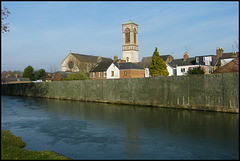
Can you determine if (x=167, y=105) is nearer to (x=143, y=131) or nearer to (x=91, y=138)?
(x=143, y=131)

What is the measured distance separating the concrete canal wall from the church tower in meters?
57.2

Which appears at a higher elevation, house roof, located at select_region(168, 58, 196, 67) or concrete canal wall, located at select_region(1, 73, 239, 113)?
house roof, located at select_region(168, 58, 196, 67)

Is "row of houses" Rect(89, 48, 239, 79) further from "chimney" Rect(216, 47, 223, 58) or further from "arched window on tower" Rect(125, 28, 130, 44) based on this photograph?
"arched window on tower" Rect(125, 28, 130, 44)

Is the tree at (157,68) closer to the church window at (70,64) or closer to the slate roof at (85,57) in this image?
the slate roof at (85,57)

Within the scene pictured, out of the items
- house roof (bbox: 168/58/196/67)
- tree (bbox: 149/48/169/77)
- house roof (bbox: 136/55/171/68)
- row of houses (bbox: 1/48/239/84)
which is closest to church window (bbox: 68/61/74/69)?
row of houses (bbox: 1/48/239/84)

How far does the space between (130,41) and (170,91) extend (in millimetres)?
71357

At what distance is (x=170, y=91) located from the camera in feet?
78.2

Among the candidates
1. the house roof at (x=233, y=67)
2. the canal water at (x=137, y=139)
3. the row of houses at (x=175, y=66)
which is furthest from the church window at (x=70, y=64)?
the canal water at (x=137, y=139)

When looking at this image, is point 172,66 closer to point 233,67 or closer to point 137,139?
point 233,67

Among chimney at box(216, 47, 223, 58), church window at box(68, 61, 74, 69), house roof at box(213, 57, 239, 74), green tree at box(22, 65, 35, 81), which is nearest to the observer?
house roof at box(213, 57, 239, 74)

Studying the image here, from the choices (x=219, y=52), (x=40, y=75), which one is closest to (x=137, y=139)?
(x=219, y=52)

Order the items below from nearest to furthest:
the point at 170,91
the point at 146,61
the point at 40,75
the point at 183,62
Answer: the point at 170,91, the point at 183,62, the point at 146,61, the point at 40,75

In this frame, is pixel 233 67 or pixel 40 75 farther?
pixel 40 75

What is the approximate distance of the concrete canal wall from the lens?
768 inches
